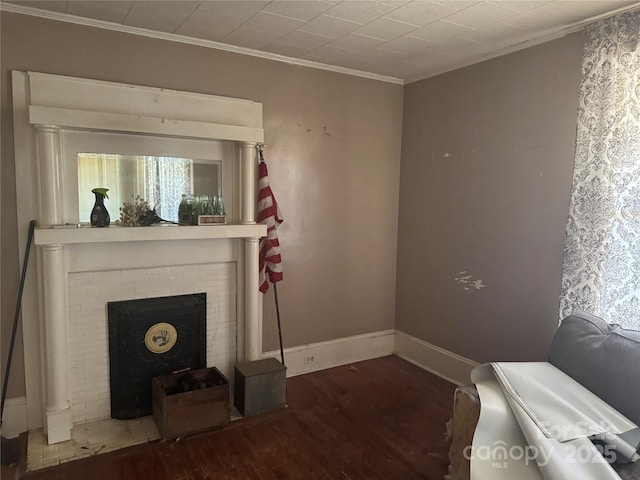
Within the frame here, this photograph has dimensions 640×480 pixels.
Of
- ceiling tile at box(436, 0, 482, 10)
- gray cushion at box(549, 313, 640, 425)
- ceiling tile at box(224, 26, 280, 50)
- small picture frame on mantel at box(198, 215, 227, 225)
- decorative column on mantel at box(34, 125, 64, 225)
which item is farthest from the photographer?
small picture frame on mantel at box(198, 215, 227, 225)

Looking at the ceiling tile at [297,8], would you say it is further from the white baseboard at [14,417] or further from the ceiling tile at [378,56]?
the white baseboard at [14,417]

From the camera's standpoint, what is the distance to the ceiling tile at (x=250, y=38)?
2764 millimetres

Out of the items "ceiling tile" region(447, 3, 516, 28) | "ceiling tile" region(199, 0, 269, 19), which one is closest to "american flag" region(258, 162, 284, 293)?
"ceiling tile" region(199, 0, 269, 19)

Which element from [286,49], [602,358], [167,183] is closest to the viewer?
[602,358]

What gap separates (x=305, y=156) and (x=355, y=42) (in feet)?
3.02

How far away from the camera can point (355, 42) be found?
2.93 metres

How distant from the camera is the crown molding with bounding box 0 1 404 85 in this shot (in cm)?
246

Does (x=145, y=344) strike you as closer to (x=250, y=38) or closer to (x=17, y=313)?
(x=17, y=313)

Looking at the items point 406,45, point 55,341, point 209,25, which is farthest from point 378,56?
point 55,341

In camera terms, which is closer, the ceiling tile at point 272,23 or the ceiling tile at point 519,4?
the ceiling tile at point 519,4

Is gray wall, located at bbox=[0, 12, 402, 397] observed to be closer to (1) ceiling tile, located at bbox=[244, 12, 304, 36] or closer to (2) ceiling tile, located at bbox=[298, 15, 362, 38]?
(1) ceiling tile, located at bbox=[244, 12, 304, 36]

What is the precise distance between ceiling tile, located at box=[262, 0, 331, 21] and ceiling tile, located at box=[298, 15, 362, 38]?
0.08m

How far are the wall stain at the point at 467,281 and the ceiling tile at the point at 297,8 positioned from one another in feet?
6.92

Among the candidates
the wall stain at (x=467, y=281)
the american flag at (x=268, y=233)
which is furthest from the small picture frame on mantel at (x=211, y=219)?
the wall stain at (x=467, y=281)
